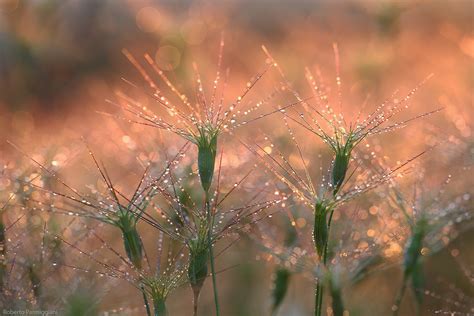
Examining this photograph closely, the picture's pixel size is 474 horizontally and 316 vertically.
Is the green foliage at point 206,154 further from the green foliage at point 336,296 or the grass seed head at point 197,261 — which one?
the green foliage at point 336,296

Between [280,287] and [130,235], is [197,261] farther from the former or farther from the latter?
[280,287]

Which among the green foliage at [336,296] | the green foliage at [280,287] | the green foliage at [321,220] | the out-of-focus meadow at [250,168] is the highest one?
the out-of-focus meadow at [250,168]

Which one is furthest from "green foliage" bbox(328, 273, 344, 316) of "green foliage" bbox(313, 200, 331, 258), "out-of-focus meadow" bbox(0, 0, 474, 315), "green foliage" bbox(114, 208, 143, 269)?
"green foliage" bbox(114, 208, 143, 269)

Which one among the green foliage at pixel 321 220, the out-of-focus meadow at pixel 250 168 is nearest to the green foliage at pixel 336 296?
the out-of-focus meadow at pixel 250 168

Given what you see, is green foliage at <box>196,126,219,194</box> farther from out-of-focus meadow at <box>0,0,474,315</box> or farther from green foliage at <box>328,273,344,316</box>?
green foliage at <box>328,273,344,316</box>

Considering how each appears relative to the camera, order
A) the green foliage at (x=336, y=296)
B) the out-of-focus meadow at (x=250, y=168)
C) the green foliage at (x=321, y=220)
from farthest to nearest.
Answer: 1. the out-of-focus meadow at (x=250, y=168)
2. the green foliage at (x=336, y=296)
3. the green foliage at (x=321, y=220)

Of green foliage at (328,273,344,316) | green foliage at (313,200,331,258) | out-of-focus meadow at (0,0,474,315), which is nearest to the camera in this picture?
green foliage at (313,200,331,258)

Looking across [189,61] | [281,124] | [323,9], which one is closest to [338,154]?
[281,124]

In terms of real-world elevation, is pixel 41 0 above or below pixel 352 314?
above

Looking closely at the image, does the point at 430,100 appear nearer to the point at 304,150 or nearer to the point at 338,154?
the point at 304,150
